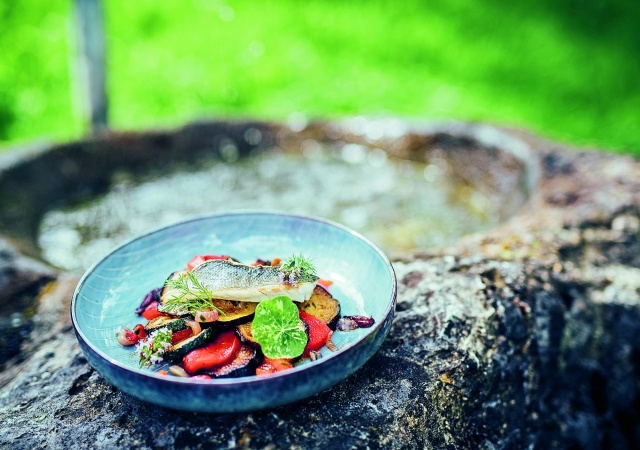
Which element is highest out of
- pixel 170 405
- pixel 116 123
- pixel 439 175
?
pixel 170 405

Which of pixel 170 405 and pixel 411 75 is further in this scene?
pixel 411 75

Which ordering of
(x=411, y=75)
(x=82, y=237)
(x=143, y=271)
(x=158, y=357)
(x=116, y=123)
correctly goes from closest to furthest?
(x=158, y=357) → (x=143, y=271) → (x=82, y=237) → (x=116, y=123) → (x=411, y=75)

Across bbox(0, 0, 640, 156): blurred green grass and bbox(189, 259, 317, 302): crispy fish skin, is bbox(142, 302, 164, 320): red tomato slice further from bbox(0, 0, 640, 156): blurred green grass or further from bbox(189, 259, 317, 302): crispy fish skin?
bbox(0, 0, 640, 156): blurred green grass

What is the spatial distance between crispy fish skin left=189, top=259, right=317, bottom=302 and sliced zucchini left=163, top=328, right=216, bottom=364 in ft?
0.56

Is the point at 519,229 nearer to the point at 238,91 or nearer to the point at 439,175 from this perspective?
the point at 439,175

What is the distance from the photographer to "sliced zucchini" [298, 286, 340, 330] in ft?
8.00

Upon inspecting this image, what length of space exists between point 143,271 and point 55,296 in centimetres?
70

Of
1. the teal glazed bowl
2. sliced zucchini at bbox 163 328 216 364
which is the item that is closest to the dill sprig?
sliced zucchini at bbox 163 328 216 364

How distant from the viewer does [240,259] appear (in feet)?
9.71

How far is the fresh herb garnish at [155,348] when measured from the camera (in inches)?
87.8

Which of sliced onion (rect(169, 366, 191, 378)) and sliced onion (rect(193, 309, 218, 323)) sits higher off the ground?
sliced onion (rect(193, 309, 218, 323))

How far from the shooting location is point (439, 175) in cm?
560

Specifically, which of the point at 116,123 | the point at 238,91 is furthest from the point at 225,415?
the point at 238,91

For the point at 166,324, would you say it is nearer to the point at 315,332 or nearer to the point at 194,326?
the point at 194,326
